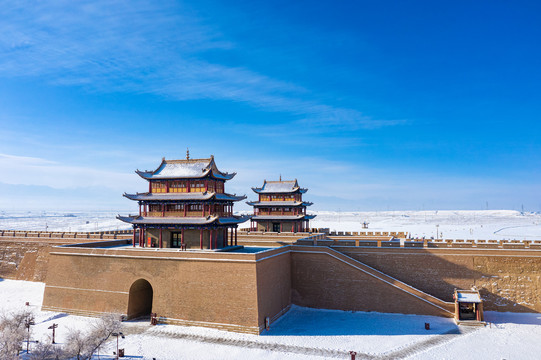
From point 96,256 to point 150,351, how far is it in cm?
1138

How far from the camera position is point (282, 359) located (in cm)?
2191

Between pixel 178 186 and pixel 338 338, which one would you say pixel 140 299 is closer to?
pixel 178 186

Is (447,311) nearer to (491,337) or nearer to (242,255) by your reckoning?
(491,337)

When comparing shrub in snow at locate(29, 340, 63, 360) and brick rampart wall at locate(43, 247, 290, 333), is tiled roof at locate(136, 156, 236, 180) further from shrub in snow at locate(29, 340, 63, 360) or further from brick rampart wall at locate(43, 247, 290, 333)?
shrub in snow at locate(29, 340, 63, 360)

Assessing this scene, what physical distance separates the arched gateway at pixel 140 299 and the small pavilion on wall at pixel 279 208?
2080 cm

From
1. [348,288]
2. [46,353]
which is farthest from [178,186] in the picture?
[348,288]

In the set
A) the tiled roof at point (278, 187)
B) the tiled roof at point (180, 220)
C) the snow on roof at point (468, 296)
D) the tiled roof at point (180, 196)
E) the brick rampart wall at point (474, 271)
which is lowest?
the snow on roof at point (468, 296)

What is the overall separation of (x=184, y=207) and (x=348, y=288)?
15820 millimetres

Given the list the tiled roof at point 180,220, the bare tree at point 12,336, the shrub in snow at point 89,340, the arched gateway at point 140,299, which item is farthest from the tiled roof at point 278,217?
the bare tree at point 12,336

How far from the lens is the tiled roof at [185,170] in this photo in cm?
3322

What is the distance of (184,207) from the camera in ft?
107

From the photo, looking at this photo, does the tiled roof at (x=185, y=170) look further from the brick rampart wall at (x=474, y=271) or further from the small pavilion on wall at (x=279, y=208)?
the small pavilion on wall at (x=279, y=208)

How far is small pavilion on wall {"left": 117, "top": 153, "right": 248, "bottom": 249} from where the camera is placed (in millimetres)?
31875

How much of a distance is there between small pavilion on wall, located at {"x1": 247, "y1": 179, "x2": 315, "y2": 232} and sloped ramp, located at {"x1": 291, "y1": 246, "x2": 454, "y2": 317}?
54.6 feet
